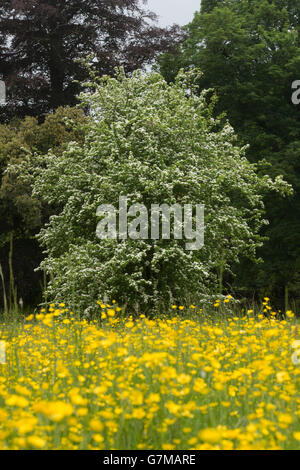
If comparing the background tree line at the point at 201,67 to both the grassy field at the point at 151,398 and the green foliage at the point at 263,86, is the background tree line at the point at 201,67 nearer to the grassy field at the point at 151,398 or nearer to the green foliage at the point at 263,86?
the green foliage at the point at 263,86

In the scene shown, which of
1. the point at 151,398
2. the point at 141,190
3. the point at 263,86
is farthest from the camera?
the point at 263,86

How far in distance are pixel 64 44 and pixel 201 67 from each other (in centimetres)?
573

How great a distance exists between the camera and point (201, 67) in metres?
20.3

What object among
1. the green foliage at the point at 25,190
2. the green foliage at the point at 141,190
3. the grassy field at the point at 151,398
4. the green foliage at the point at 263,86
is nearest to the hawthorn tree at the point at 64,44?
the green foliage at the point at 263,86


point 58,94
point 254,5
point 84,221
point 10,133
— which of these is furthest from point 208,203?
point 254,5

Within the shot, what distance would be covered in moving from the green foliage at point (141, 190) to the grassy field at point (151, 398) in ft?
17.3

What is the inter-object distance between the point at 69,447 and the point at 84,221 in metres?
9.77

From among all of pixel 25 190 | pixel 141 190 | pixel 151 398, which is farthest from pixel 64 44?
pixel 151 398

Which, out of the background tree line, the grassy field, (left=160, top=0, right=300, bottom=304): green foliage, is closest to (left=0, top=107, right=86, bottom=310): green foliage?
the background tree line

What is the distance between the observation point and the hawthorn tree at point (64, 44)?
1986cm

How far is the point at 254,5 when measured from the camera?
857 inches

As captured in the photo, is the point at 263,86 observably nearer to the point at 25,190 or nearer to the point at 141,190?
the point at 25,190

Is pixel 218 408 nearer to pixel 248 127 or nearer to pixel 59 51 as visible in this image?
pixel 248 127
